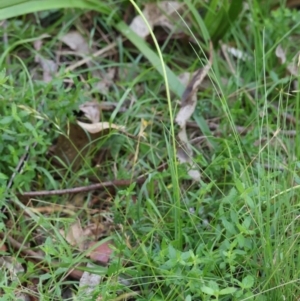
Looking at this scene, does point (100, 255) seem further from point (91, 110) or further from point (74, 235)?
point (91, 110)

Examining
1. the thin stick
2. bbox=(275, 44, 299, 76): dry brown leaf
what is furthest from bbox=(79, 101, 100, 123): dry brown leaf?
bbox=(275, 44, 299, 76): dry brown leaf

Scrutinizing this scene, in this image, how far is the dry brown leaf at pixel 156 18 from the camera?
7.91 ft

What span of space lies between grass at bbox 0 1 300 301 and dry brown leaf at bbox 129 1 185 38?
56 mm

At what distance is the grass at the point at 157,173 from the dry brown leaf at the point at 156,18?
0.06 meters

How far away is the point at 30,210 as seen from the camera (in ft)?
6.09

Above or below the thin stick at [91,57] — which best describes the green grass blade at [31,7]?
above

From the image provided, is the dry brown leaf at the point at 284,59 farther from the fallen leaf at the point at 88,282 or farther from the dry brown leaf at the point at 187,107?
the fallen leaf at the point at 88,282

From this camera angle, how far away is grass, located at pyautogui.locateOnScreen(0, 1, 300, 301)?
1.60 meters

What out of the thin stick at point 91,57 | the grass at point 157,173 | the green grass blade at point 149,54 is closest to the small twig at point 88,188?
the grass at point 157,173

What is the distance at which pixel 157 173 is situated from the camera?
190 centimetres


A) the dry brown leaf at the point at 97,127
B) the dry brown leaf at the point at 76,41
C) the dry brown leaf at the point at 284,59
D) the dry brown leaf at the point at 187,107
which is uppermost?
the dry brown leaf at the point at 284,59

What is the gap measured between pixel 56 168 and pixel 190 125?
454mm

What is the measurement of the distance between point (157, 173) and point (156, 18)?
77 cm

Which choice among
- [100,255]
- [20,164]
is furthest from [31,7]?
[100,255]
